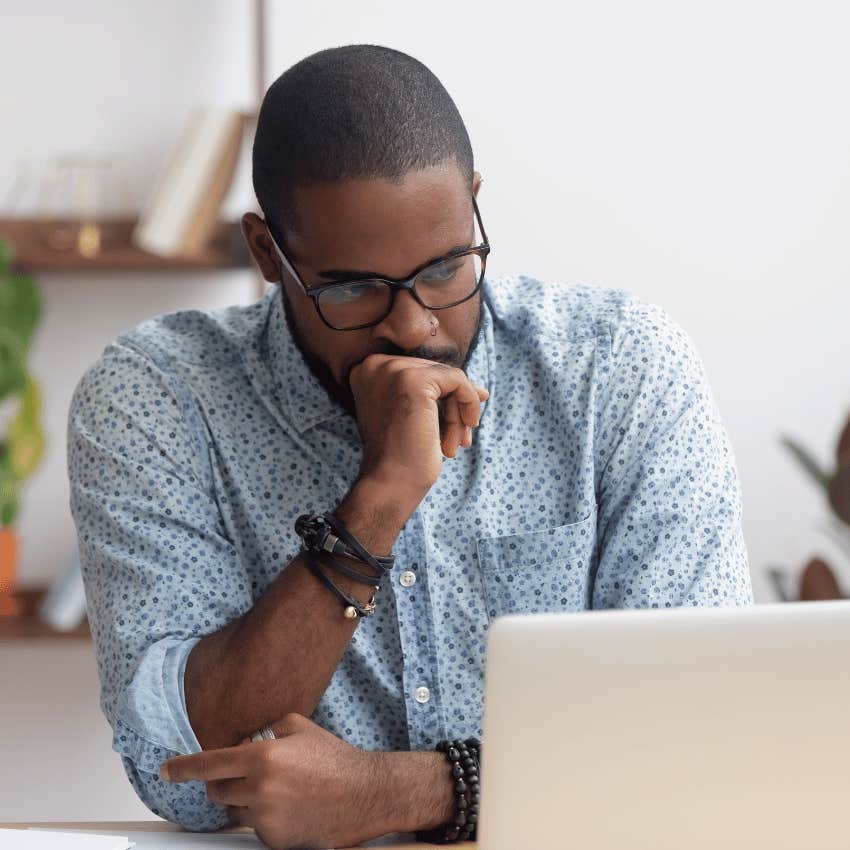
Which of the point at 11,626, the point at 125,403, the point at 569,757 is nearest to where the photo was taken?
the point at 569,757

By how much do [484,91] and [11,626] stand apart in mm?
1397

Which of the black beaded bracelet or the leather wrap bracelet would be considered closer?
the black beaded bracelet

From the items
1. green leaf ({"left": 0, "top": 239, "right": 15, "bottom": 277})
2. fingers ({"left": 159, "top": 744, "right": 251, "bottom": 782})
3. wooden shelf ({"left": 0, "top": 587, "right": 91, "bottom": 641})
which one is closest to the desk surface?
fingers ({"left": 159, "top": 744, "right": 251, "bottom": 782})

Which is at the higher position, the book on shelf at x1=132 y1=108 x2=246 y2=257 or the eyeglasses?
the eyeglasses

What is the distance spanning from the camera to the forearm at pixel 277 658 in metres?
1.26

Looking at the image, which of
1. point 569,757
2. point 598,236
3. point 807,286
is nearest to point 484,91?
point 598,236

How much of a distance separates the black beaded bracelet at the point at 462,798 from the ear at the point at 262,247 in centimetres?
57

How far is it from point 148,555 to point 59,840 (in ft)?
1.17

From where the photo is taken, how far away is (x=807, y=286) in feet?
8.52

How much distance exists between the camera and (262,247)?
146 cm

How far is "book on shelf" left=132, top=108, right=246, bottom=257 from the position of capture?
2455 millimetres

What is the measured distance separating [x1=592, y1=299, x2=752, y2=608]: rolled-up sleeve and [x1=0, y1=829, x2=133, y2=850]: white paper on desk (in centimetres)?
58

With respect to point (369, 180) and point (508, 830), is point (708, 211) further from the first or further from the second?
point (508, 830)

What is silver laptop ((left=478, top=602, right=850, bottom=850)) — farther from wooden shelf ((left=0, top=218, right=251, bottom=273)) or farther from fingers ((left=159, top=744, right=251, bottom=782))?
wooden shelf ((left=0, top=218, right=251, bottom=273))
